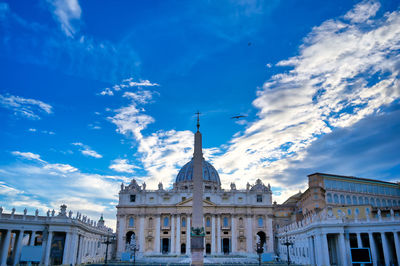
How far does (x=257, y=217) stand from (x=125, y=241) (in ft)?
101

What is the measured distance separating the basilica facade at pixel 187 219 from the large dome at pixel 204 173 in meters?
15.4

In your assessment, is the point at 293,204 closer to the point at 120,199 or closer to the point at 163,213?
the point at 163,213

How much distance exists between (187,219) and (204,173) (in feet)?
67.3

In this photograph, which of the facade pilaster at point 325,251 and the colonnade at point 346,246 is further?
the facade pilaster at point 325,251

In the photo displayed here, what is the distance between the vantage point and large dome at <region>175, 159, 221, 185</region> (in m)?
95.2

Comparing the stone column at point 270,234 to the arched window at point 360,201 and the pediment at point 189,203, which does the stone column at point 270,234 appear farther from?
the arched window at point 360,201

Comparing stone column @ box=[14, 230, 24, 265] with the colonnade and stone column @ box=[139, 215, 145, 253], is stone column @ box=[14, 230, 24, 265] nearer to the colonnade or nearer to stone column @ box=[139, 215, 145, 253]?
stone column @ box=[139, 215, 145, 253]

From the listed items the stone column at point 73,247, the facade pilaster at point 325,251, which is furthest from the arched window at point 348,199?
the stone column at point 73,247

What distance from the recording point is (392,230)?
129 feet

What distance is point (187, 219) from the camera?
76562mm

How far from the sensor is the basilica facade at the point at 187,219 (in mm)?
75000

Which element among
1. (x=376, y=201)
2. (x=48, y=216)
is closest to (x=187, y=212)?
(x=48, y=216)

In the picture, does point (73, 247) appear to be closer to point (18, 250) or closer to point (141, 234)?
point (18, 250)

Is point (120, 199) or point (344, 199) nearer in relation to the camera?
point (344, 199)
